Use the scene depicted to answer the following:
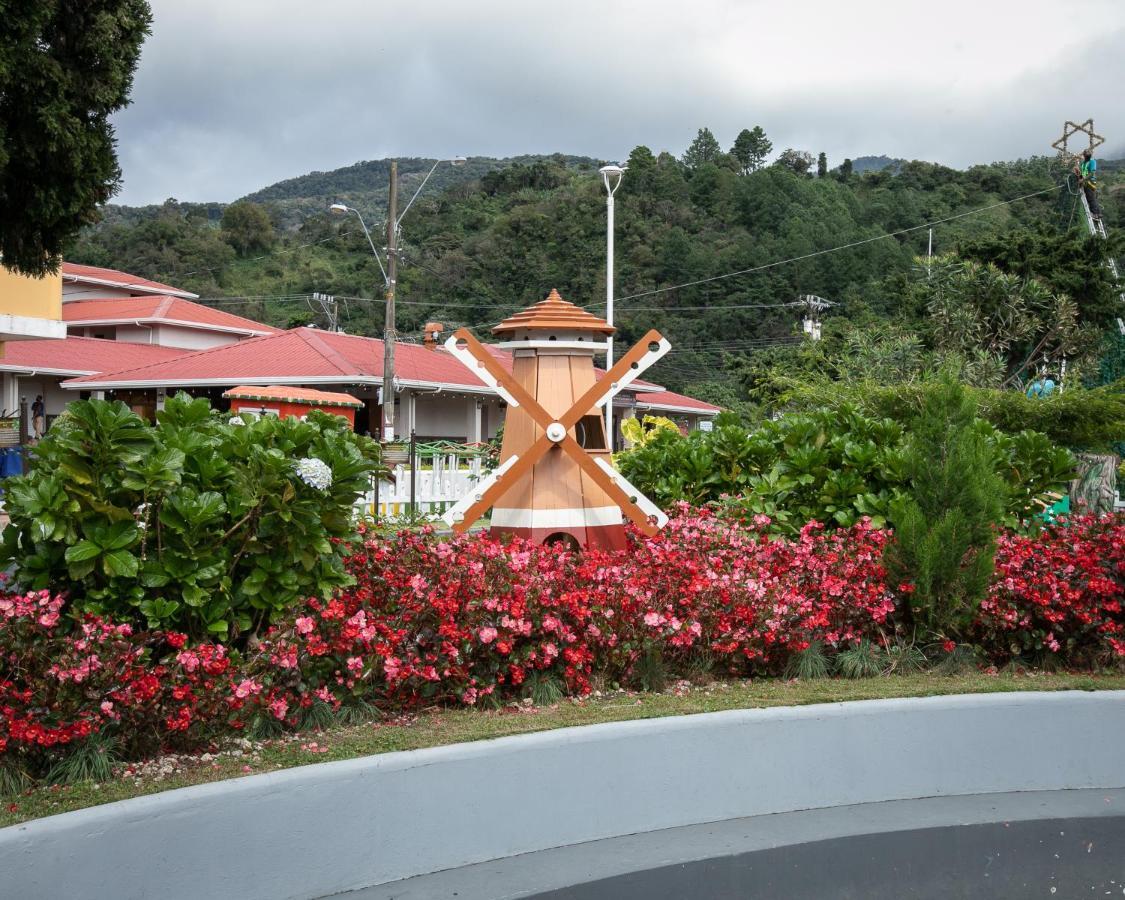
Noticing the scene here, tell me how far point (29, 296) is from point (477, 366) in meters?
9.76

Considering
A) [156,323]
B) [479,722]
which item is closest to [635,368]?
[479,722]

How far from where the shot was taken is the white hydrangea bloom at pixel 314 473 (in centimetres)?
542

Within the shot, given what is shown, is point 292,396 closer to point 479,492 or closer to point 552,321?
point 479,492

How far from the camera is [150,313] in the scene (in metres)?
36.0

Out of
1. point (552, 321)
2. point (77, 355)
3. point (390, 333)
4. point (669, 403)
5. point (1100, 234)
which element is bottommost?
point (552, 321)

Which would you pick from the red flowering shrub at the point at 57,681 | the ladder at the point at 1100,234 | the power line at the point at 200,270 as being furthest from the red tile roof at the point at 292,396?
the ladder at the point at 1100,234

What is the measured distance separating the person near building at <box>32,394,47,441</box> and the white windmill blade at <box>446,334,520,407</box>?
22257mm

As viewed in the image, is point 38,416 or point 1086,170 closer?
point 38,416

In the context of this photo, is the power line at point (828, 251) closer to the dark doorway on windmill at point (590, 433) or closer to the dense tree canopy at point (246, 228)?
the dense tree canopy at point (246, 228)

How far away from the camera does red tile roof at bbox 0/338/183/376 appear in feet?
93.4

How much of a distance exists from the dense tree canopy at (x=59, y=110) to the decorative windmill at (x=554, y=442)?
3278mm

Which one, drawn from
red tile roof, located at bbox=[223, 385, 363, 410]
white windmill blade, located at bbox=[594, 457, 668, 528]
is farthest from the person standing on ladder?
white windmill blade, located at bbox=[594, 457, 668, 528]

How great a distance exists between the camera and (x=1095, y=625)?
7.12m

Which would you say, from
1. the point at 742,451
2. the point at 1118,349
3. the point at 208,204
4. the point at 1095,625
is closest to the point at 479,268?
the point at 1118,349
